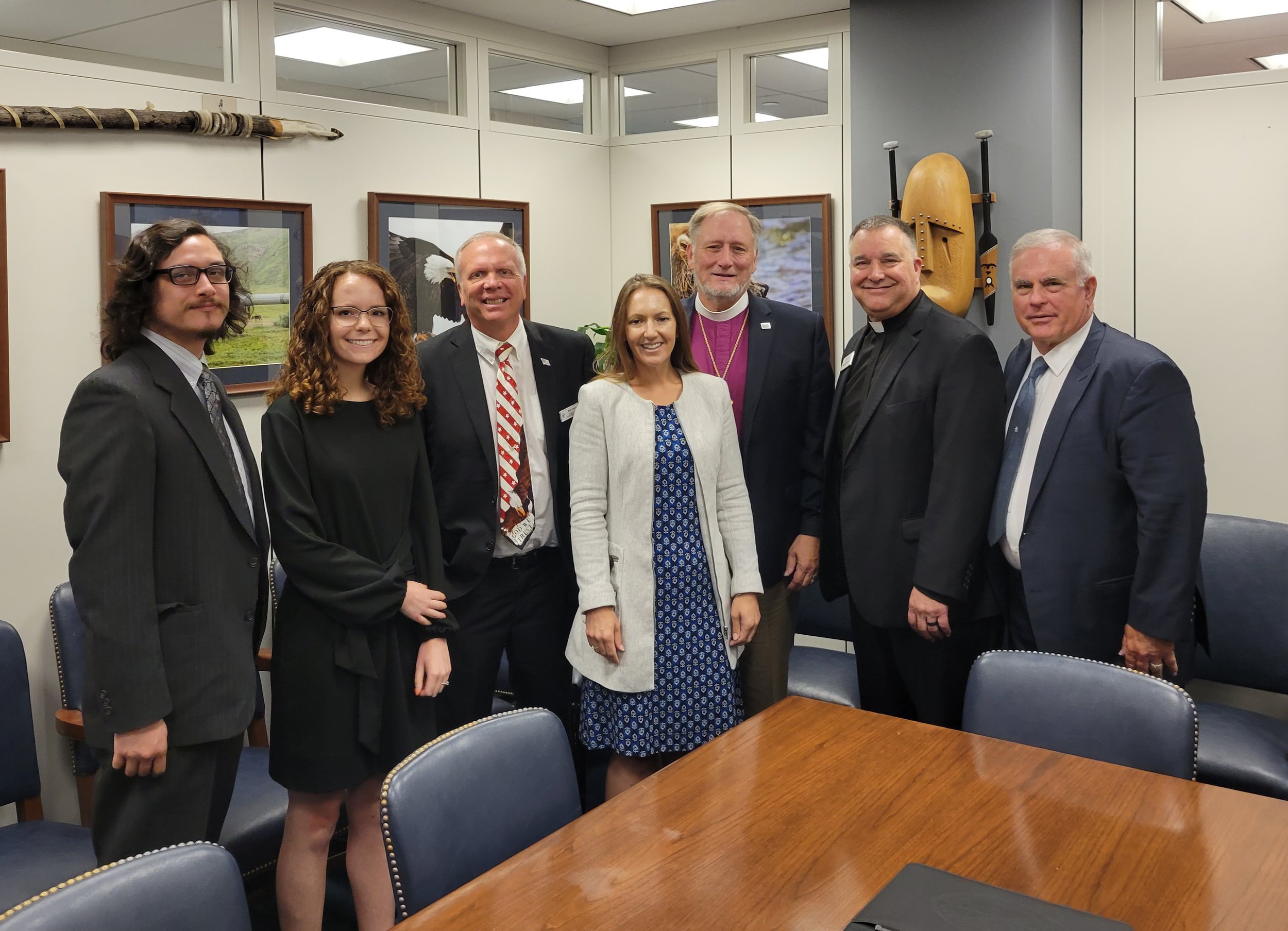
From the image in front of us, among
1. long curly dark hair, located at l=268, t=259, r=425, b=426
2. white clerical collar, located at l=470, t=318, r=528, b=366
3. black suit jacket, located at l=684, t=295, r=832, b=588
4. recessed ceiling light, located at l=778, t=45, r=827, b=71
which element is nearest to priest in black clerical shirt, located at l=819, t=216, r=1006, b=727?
black suit jacket, located at l=684, t=295, r=832, b=588

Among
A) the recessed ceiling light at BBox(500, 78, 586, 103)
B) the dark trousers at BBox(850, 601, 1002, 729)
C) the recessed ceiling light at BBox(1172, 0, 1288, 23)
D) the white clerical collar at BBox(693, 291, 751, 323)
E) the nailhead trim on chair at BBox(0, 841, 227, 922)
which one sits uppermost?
the recessed ceiling light at BBox(500, 78, 586, 103)

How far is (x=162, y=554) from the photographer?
208cm

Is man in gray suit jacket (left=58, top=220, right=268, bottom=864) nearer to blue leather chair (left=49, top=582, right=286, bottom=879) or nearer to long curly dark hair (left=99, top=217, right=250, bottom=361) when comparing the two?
long curly dark hair (left=99, top=217, right=250, bottom=361)

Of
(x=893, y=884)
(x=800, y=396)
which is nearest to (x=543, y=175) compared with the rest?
(x=800, y=396)

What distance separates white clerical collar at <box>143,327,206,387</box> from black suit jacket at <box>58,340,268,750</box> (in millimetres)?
21

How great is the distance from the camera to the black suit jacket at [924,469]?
2658mm

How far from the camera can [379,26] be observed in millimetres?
4215

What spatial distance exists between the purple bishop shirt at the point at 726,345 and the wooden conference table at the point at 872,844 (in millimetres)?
1244

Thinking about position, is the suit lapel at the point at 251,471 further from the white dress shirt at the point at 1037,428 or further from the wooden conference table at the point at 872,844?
the white dress shirt at the point at 1037,428

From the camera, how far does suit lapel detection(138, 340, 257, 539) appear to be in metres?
2.10

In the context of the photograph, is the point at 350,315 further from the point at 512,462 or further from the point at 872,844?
the point at 872,844

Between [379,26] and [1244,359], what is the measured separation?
345 centimetres

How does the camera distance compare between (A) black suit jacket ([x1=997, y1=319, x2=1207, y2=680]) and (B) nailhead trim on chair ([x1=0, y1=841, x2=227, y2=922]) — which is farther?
(A) black suit jacket ([x1=997, y1=319, x2=1207, y2=680])

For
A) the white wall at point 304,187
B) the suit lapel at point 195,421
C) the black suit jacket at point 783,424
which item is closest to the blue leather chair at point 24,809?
the white wall at point 304,187
